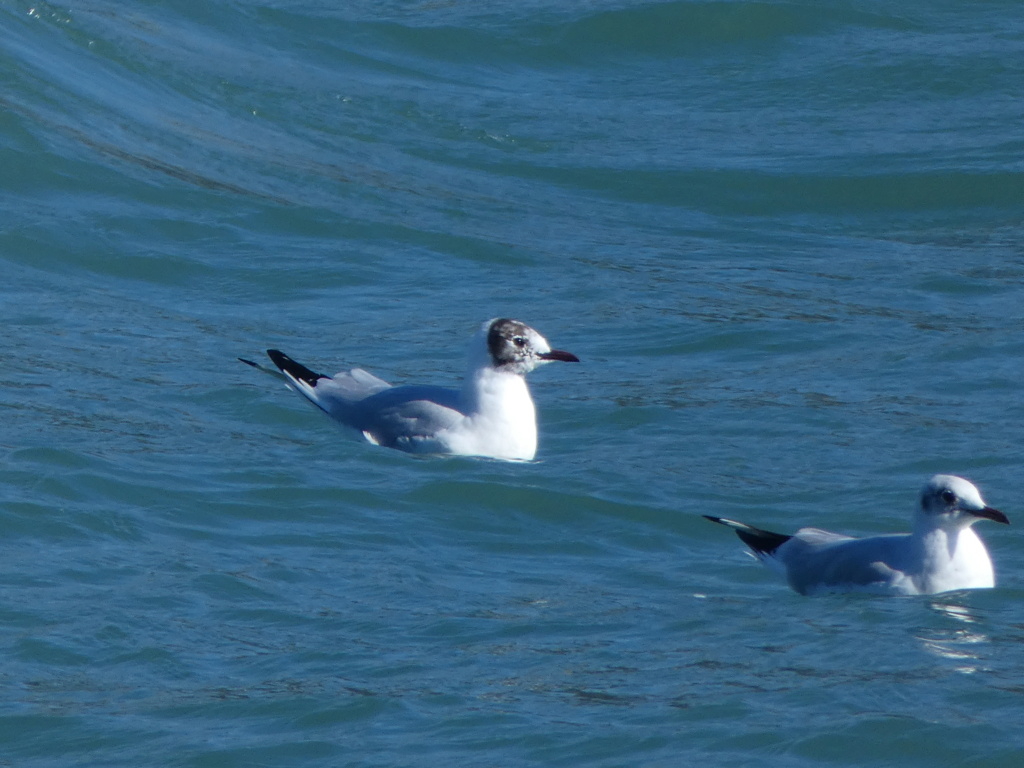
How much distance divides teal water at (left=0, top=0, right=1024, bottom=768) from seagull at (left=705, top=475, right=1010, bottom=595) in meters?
0.13

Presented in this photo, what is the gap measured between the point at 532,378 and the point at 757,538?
3.74m

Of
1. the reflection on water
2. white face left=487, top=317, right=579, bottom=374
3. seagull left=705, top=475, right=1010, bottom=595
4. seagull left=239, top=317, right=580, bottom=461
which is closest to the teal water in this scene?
the reflection on water

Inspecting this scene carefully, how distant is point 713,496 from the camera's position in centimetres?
910

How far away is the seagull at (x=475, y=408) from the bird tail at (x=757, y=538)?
1.78m

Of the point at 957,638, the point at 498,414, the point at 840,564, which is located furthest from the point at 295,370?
the point at 957,638

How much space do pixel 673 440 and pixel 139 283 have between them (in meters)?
4.60

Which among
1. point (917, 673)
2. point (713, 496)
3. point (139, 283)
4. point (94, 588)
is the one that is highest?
point (139, 283)

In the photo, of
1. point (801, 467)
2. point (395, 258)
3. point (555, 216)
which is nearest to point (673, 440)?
point (801, 467)

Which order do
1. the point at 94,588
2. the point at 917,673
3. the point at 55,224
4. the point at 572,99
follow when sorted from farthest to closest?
the point at 572,99 < the point at 55,224 < the point at 94,588 < the point at 917,673

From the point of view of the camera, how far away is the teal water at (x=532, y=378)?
633 cm

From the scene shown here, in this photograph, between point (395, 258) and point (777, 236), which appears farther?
point (777, 236)

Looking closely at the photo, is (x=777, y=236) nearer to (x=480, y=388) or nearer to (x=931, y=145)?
(x=931, y=145)

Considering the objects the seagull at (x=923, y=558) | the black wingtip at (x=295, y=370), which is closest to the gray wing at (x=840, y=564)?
the seagull at (x=923, y=558)

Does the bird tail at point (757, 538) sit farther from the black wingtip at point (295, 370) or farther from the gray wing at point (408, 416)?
the black wingtip at point (295, 370)
